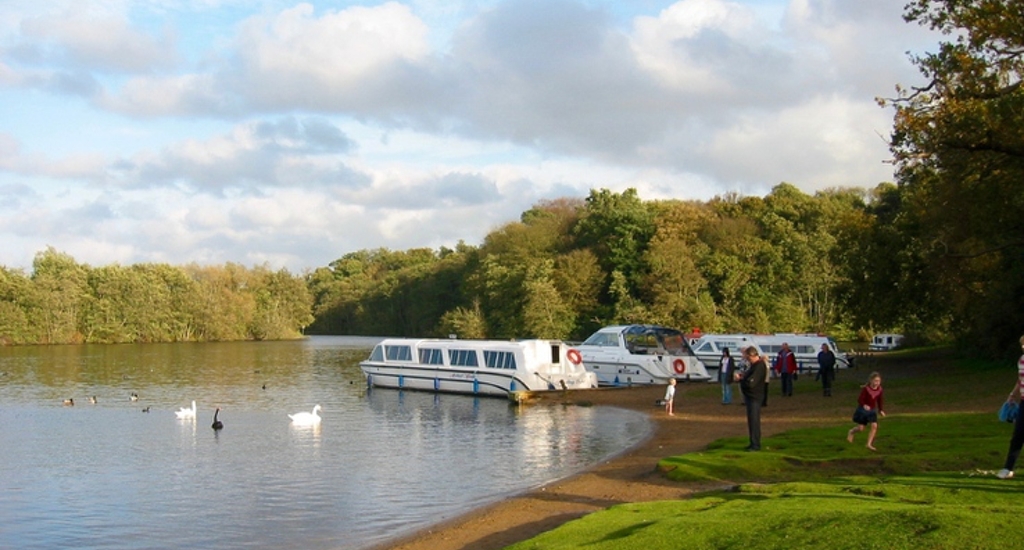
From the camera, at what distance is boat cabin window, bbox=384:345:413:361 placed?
52.2 m

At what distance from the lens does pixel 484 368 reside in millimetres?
47188

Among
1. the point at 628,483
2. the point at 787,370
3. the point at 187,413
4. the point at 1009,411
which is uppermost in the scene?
the point at 1009,411

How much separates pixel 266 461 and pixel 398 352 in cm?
2555

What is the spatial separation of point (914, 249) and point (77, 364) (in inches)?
2391

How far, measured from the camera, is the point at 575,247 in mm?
106812

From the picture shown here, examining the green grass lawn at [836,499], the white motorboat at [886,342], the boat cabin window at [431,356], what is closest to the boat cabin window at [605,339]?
the boat cabin window at [431,356]

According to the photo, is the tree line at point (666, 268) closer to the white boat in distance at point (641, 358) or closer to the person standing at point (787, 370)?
the white boat in distance at point (641, 358)

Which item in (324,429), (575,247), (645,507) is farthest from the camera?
(575,247)

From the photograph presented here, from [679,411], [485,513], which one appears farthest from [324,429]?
[485,513]

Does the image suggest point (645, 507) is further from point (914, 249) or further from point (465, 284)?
point (465, 284)

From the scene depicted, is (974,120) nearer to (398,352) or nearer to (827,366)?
(827,366)

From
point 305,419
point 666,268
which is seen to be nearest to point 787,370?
point 305,419

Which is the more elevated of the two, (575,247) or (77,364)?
(575,247)

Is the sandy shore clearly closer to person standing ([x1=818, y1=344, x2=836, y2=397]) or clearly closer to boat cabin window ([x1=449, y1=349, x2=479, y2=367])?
person standing ([x1=818, y1=344, x2=836, y2=397])
